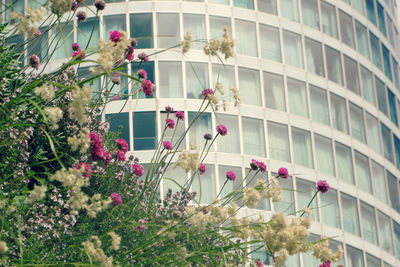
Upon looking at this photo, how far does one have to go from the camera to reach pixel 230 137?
39156mm

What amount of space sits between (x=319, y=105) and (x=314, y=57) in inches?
97.8

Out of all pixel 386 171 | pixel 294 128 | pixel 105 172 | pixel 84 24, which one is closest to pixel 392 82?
pixel 386 171

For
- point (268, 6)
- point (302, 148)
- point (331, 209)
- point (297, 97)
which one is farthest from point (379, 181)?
point (268, 6)

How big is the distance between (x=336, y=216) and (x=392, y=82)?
35.6 ft

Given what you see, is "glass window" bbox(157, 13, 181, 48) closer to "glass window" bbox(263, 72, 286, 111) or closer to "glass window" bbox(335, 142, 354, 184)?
"glass window" bbox(263, 72, 286, 111)

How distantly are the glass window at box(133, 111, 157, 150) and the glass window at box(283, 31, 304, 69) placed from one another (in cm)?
779

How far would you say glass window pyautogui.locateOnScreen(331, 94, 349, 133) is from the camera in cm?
4325

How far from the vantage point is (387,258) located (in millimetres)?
43594

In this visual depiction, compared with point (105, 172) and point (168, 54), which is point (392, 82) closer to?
point (168, 54)

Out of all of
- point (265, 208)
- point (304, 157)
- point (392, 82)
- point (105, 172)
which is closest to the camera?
point (105, 172)

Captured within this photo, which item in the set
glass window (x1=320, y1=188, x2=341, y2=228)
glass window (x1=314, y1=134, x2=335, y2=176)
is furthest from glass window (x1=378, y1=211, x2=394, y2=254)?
glass window (x1=314, y1=134, x2=335, y2=176)

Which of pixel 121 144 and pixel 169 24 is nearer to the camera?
pixel 121 144

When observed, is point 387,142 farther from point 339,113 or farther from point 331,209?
point 331,209

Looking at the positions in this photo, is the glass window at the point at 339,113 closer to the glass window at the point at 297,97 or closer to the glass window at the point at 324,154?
the glass window at the point at 324,154
